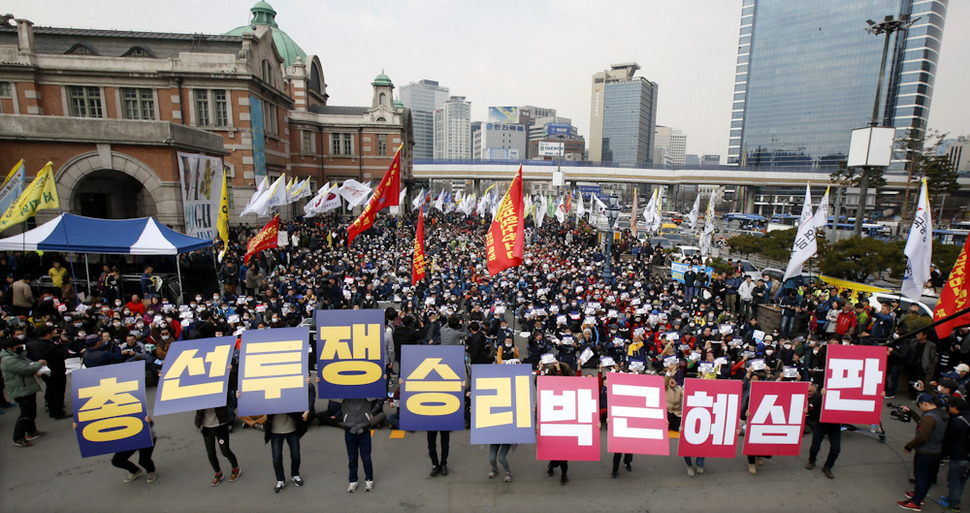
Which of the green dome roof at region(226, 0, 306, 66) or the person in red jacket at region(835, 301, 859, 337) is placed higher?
the green dome roof at region(226, 0, 306, 66)

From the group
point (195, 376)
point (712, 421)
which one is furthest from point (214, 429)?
point (712, 421)

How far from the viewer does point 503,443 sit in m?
6.22

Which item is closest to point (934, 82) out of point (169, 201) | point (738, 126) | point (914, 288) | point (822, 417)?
point (738, 126)

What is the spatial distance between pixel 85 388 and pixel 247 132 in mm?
27850

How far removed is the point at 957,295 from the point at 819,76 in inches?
4398

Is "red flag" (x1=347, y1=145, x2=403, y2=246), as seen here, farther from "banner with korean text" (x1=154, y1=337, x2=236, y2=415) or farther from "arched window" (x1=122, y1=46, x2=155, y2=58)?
"arched window" (x1=122, y1=46, x2=155, y2=58)

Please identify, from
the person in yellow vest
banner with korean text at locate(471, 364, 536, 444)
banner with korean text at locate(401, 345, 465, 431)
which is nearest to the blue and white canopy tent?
the person in yellow vest

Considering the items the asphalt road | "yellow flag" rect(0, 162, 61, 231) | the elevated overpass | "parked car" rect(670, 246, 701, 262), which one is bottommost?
the asphalt road

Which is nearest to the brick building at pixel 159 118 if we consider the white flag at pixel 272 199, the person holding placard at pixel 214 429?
the white flag at pixel 272 199

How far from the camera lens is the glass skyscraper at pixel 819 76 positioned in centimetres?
7825

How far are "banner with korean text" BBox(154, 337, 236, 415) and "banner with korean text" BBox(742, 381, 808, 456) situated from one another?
7313mm

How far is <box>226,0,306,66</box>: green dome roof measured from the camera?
42.2 meters

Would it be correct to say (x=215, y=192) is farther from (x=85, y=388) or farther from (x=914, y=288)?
(x=914, y=288)

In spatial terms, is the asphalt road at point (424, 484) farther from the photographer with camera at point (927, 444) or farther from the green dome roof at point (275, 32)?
the green dome roof at point (275, 32)
